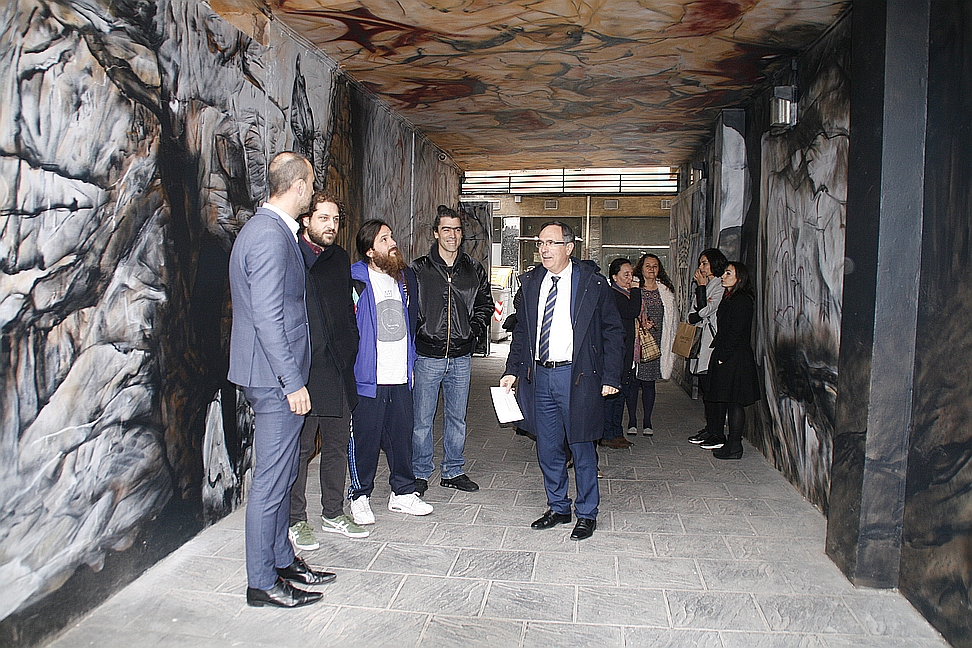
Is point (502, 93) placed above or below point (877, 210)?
above

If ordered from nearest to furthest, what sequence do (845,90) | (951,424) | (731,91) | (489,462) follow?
(951,424), (845,90), (489,462), (731,91)

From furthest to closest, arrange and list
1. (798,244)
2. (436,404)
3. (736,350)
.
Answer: (736,350) < (798,244) < (436,404)

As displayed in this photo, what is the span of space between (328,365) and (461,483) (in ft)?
5.49

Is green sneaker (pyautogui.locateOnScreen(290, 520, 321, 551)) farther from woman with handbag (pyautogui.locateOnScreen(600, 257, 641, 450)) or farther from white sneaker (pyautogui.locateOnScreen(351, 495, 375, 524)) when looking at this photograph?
woman with handbag (pyautogui.locateOnScreen(600, 257, 641, 450))

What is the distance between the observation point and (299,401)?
289 cm

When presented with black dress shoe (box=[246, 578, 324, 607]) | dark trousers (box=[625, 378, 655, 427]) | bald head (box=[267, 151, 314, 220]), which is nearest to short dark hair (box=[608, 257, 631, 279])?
dark trousers (box=[625, 378, 655, 427])

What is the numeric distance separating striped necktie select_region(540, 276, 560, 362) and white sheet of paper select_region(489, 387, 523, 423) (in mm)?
278

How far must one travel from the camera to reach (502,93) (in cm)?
630

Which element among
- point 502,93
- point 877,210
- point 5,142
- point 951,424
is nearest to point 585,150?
point 502,93

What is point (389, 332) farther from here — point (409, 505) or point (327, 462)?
point (409, 505)

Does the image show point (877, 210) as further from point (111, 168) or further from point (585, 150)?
point (585, 150)

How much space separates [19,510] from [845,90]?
14.8ft

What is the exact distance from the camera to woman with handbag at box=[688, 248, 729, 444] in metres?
5.95

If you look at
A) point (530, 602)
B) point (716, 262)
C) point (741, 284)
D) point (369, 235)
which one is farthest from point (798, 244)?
point (530, 602)
